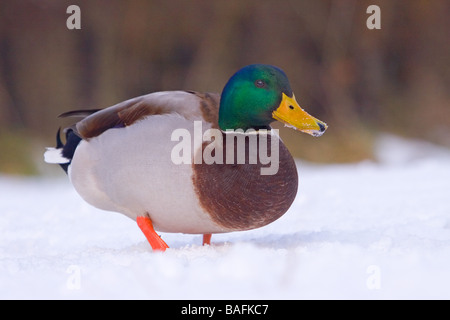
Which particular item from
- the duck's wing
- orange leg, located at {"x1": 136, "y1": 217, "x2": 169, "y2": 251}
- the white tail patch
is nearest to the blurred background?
the white tail patch

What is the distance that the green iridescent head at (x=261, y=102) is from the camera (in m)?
2.44

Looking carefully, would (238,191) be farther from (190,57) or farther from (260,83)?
(190,57)

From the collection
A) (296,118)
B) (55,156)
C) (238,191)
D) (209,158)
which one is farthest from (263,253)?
(55,156)

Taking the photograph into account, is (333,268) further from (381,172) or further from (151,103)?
(381,172)

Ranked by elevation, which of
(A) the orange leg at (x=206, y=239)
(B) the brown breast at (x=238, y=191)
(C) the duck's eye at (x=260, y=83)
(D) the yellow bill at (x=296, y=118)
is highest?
(C) the duck's eye at (x=260, y=83)

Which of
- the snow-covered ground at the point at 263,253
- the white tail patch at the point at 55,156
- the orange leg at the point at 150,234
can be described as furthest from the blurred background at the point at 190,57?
the orange leg at the point at 150,234

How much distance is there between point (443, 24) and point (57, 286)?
6076 millimetres

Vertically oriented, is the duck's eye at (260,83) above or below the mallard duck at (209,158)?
above

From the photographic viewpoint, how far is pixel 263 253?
2.32 meters

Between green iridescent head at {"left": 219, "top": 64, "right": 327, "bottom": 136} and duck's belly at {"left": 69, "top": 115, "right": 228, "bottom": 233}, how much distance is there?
125 mm

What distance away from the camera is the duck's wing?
2.55m

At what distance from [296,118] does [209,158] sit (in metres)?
0.35

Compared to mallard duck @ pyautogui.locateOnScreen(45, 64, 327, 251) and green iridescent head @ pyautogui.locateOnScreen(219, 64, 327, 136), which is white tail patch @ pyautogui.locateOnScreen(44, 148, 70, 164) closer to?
mallard duck @ pyautogui.locateOnScreen(45, 64, 327, 251)

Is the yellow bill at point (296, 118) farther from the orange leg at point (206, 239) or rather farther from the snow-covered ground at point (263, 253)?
the orange leg at point (206, 239)
